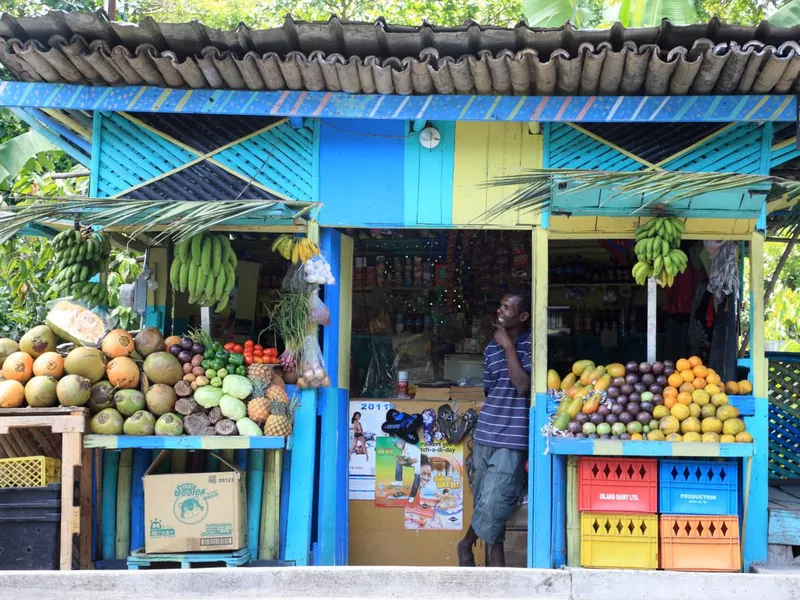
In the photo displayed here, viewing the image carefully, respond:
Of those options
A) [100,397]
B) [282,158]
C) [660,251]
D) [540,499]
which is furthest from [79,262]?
[660,251]

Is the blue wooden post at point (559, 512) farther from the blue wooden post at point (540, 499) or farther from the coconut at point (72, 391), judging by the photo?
the coconut at point (72, 391)

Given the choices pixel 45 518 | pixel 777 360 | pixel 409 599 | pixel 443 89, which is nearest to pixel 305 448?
pixel 409 599

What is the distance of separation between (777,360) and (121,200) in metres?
5.48

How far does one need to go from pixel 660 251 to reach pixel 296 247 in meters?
2.47

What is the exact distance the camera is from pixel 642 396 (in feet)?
18.7

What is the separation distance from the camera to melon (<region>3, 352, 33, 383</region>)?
5816 mm

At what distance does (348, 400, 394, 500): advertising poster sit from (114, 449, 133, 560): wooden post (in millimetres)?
1751

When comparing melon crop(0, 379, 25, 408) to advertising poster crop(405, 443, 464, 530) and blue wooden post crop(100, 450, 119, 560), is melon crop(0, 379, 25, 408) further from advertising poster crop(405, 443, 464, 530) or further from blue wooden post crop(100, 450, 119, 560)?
advertising poster crop(405, 443, 464, 530)

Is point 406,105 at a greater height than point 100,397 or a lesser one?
greater

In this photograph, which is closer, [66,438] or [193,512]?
[66,438]

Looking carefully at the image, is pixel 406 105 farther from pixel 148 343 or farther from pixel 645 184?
pixel 148 343

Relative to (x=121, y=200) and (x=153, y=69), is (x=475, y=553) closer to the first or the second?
(x=121, y=200)

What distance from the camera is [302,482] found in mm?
6074

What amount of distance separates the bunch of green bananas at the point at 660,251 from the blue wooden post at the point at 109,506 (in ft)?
13.0
